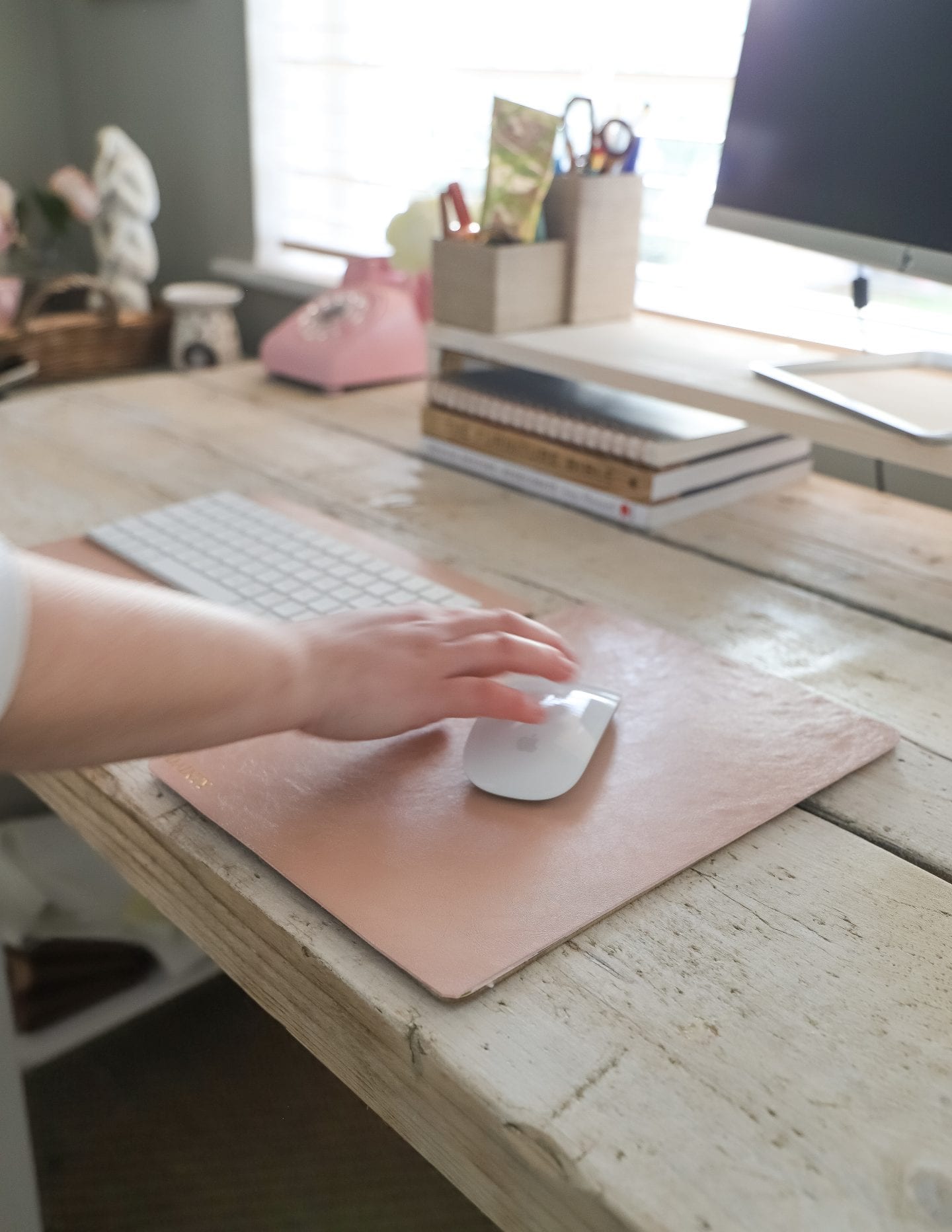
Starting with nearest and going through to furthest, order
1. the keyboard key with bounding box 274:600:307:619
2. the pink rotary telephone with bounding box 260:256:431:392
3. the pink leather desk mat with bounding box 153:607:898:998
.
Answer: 1. the pink leather desk mat with bounding box 153:607:898:998
2. the keyboard key with bounding box 274:600:307:619
3. the pink rotary telephone with bounding box 260:256:431:392

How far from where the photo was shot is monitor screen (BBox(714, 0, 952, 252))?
0.80 meters

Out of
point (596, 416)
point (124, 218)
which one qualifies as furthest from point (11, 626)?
point (124, 218)

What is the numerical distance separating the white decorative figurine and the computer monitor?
106 cm

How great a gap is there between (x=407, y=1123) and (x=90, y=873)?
3.08 ft

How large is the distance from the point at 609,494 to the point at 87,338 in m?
0.99

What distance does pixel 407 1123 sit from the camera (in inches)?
17.0

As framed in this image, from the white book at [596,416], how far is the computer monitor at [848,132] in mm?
173

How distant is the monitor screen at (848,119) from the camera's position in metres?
0.80

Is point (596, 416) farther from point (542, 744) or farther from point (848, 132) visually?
point (542, 744)

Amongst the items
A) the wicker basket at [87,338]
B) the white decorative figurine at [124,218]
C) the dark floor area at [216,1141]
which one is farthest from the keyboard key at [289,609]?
the white decorative figurine at [124,218]

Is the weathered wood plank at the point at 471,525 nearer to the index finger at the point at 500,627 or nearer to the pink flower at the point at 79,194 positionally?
the index finger at the point at 500,627

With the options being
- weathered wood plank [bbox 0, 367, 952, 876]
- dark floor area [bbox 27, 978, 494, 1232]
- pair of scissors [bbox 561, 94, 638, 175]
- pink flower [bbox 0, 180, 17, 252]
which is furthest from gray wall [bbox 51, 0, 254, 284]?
dark floor area [bbox 27, 978, 494, 1232]

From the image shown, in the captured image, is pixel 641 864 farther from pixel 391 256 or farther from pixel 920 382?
pixel 391 256

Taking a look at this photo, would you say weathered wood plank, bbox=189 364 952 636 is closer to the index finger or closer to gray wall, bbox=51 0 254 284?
the index finger
